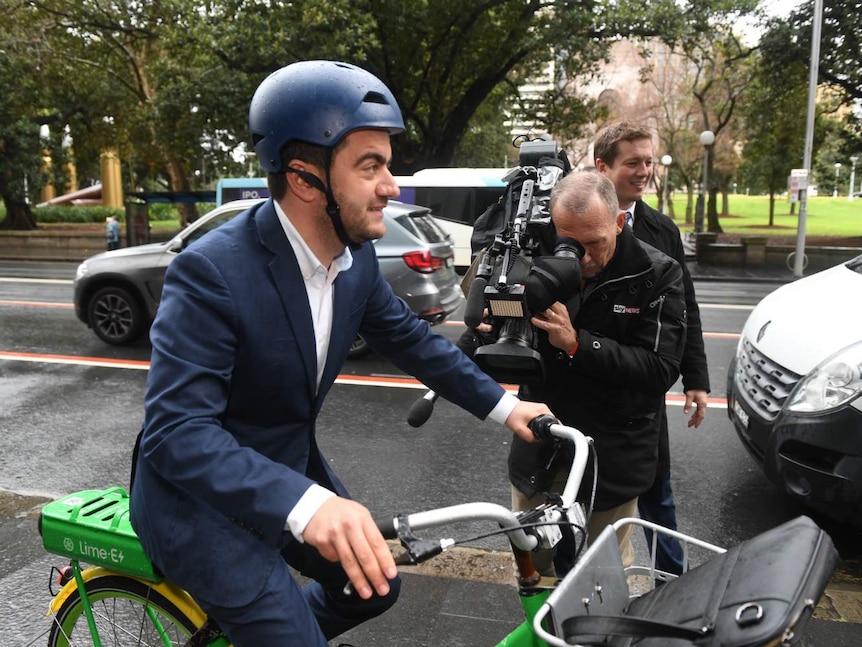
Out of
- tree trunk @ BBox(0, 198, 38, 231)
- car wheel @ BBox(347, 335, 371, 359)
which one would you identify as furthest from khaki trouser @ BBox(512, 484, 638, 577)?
tree trunk @ BBox(0, 198, 38, 231)

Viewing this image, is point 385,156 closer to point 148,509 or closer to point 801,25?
point 148,509

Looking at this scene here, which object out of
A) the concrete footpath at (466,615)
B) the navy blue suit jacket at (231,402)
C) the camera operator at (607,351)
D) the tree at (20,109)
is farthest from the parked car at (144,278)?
the tree at (20,109)

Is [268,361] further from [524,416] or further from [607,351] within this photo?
[607,351]

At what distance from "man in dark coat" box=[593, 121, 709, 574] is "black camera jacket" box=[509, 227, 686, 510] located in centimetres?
42

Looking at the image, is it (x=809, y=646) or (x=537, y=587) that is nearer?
(x=537, y=587)

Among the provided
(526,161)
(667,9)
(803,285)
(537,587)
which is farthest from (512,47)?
(537,587)

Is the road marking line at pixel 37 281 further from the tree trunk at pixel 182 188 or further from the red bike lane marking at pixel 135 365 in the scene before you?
the tree trunk at pixel 182 188

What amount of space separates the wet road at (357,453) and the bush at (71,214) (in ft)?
88.7

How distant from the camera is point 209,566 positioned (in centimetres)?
167

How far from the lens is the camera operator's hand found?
216cm

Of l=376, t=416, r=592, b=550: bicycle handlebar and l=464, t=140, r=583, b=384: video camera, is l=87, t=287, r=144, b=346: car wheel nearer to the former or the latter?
l=464, t=140, r=583, b=384: video camera

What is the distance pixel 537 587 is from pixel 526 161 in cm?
137

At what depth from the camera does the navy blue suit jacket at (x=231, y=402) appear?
146cm

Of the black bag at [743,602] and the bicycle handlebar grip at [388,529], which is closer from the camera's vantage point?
the black bag at [743,602]
